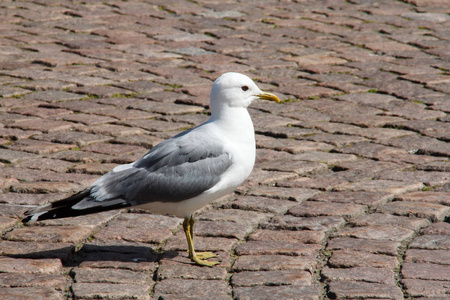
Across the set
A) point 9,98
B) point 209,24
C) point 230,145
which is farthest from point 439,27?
point 230,145

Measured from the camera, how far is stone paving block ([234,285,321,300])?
11.1ft

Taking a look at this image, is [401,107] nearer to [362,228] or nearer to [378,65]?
[378,65]

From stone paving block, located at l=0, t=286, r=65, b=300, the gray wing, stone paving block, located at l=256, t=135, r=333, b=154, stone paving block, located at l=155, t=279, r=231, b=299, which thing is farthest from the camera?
stone paving block, located at l=256, t=135, r=333, b=154

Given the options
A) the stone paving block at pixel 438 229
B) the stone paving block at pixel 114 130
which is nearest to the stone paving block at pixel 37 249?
the stone paving block at pixel 114 130

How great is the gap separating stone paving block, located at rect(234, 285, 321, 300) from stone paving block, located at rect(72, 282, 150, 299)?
0.45 m

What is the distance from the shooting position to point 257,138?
18.8 ft

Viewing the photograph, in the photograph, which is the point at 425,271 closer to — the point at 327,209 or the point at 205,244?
the point at 327,209

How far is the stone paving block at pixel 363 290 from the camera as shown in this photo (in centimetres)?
335

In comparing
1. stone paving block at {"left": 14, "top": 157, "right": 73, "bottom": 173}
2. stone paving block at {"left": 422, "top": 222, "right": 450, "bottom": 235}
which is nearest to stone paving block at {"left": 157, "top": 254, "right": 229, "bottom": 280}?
stone paving block at {"left": 422, "top": 222, "right": 450, "bottom": 235}

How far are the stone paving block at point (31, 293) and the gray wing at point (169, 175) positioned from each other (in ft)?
1.69

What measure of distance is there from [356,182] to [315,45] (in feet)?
12.0

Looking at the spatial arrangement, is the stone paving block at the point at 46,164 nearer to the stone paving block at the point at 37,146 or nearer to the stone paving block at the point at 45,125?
the stone paving block at the point at 37,146

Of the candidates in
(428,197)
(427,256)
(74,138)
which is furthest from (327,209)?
(74,138)

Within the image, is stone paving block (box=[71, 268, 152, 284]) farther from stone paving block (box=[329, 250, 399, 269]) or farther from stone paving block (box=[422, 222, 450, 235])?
stone paving block (box=[422, 222, 450, 235])
